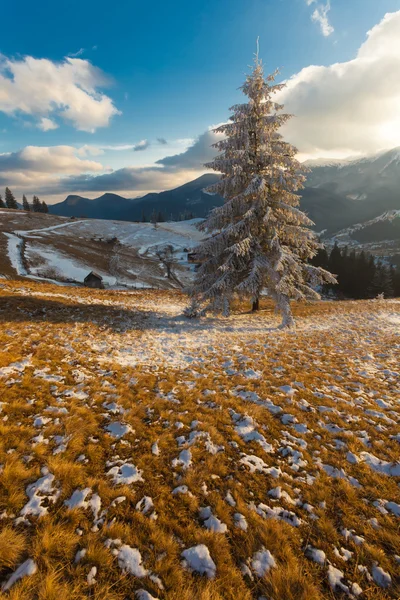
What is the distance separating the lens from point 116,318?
15.0 metres

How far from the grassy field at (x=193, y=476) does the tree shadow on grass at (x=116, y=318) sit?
9.41ft

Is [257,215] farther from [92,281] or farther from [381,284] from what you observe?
[381,284]

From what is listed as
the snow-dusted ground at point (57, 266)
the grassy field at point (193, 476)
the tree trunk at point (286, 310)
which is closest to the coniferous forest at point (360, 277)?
the snow-dusted ground at point (57, 266)

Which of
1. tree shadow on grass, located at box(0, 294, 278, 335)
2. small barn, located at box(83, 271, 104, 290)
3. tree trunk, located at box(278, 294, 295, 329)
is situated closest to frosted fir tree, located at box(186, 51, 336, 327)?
tree trunk, located at box(278, 294, 295, 329)

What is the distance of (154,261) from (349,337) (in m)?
77.7

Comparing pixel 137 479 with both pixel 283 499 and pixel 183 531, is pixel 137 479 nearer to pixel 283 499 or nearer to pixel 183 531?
pixel 183 531

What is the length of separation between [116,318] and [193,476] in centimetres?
1169

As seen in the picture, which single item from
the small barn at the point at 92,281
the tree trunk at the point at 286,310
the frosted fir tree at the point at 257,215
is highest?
the frosted fir tree at the point at 257,215

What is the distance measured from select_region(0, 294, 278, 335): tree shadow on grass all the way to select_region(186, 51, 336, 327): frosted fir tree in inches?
51.1

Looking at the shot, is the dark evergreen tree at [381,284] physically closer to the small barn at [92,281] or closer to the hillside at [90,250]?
the hillside at [90,250]

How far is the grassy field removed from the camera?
3092mm

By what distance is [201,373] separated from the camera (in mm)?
9188

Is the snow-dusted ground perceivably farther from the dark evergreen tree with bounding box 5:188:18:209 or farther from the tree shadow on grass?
the dark evergreen tree with bounding box 5:188:18:209

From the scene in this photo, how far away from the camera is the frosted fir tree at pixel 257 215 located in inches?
604
